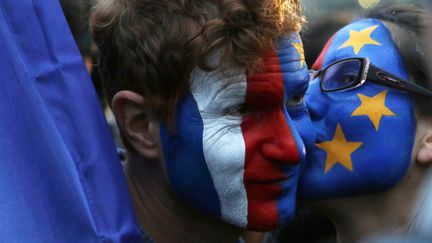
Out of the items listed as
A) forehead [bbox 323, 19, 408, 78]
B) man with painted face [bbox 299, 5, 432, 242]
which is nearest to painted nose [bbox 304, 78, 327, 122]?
man with painted face [bbox 299, 5, 432, 242]

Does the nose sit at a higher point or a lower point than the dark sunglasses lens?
higher

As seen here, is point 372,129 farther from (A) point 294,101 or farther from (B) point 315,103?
(A) point 294,101

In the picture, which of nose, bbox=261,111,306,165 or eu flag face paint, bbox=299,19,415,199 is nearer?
nose, bbox=261,111,306,165

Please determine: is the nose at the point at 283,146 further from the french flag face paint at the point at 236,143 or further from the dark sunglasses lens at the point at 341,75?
the dark sunglasses lens at the point at 341,75

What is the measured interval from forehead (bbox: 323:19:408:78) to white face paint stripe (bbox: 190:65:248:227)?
2.41 ft

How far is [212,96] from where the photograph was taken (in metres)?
2.27

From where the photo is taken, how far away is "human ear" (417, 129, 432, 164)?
2.73 metres

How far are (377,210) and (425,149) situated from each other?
0.29 meters

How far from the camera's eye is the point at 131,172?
2500 millimetres

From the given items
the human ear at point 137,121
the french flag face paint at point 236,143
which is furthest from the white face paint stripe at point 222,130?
the human ear at point 137,121

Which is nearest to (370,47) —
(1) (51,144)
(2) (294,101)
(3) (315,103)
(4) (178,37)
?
(3) (315,103)

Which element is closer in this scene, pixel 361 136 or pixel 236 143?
pixel 236 143

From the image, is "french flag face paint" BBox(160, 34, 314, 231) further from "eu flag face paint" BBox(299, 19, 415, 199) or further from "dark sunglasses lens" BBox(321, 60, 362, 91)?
"dark sunglasses lens" BBox(321, 60, 362, 91)

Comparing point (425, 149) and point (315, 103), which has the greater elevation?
point (315, 103)
